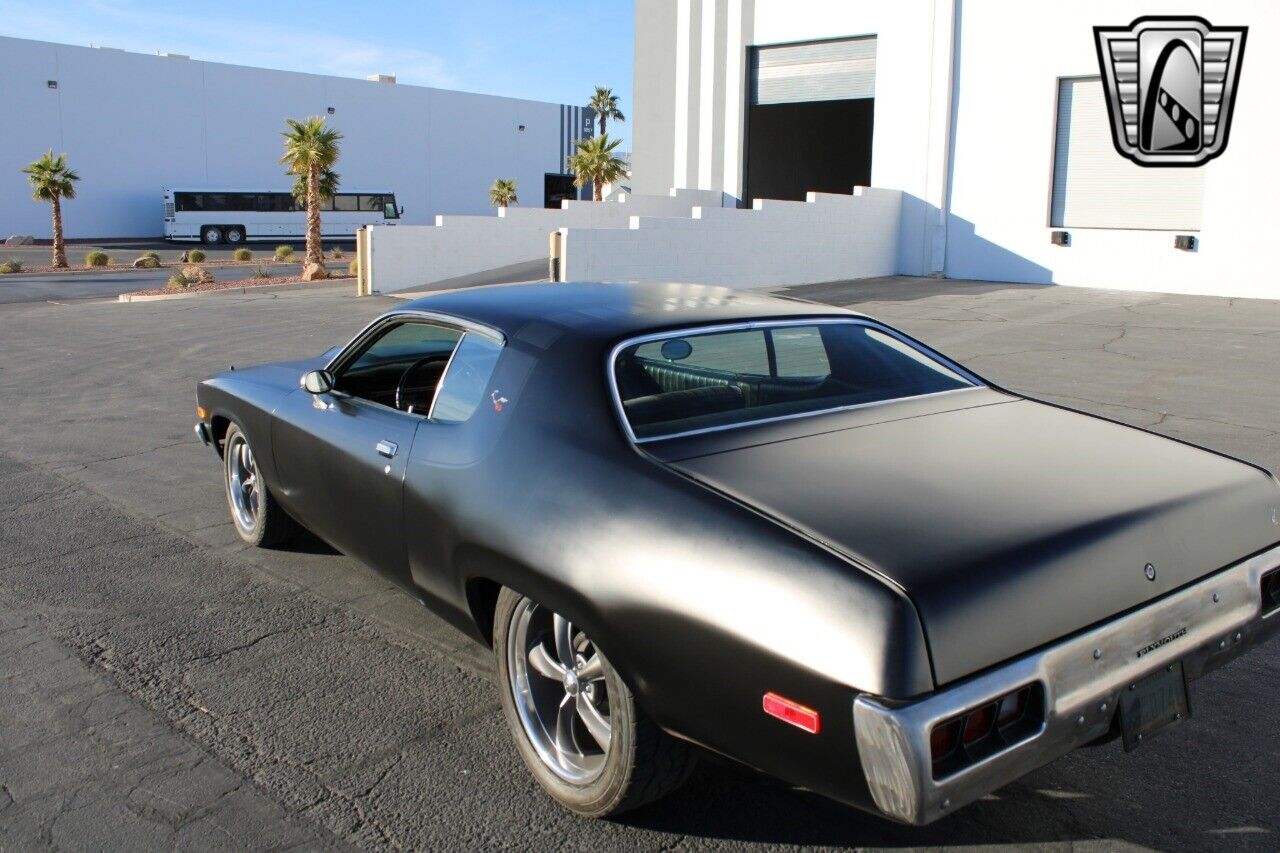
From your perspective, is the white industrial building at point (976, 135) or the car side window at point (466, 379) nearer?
the car side window at point (466, 379)

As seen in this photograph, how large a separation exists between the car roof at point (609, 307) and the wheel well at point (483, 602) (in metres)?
0.86

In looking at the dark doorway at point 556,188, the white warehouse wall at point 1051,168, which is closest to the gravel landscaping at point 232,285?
the white warehouse wall at point 1051,168

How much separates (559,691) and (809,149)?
3304 centimetres

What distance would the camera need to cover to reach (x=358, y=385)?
499 centimetres

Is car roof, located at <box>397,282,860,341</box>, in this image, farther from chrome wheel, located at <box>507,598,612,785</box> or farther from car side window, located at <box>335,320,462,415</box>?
chrome wheel, located at <box>507,598,612,785</box>

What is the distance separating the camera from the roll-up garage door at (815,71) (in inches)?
934

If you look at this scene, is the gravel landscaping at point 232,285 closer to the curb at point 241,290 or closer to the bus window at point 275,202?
A: the curb at point 241,290

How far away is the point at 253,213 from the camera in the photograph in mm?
54688

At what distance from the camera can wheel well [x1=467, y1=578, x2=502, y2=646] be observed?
12.0 ft

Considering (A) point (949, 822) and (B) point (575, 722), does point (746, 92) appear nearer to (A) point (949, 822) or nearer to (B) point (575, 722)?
(B) point (575, 722)

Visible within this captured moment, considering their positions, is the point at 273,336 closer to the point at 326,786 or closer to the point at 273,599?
the point at 273,599

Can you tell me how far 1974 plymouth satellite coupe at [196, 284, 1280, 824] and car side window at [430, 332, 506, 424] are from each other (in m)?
0.01

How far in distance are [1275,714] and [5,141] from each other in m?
60.8

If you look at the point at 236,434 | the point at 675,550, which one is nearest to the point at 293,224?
the point at 236,434
